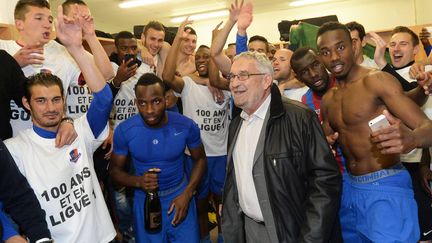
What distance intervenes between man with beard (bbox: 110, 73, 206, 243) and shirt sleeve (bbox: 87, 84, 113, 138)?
636 millimetres

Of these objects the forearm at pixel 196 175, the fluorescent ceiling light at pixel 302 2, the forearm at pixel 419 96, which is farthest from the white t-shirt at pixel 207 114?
the fluorescent ceiling light at pixel 302 2

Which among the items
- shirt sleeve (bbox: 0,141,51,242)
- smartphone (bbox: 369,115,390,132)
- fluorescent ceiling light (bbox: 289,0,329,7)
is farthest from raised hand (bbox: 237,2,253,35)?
fluorescent ceiling light (bbox: 289,0,329,7)

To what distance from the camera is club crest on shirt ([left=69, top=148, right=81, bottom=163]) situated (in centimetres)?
239

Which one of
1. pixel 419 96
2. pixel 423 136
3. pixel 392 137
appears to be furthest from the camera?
pixel 419 96

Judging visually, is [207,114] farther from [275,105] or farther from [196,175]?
[275,105]

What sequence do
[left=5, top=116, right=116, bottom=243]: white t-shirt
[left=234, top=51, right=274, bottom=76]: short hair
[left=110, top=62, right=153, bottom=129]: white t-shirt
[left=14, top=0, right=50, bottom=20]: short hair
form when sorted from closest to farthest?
[left=5, top=116, right=116, bottom=243]: white t-shirt → [left=234, top=51, right=274, bottom=76]: short hair → [left=14, top=0, right=50, bottom=20]: short hair → [left=110, top=62, right=153, bottom=129]: white t-shirt

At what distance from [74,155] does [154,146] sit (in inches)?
32.7


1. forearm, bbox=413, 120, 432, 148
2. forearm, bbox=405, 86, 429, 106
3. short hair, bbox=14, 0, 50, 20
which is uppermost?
short hair, bbox=14, 0, 50, 20

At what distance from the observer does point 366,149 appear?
2461 mm

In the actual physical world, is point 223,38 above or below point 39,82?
above

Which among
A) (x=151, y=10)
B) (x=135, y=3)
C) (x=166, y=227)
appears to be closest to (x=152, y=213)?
(x=166, y=227)

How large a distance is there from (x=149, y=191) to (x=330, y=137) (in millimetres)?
1367

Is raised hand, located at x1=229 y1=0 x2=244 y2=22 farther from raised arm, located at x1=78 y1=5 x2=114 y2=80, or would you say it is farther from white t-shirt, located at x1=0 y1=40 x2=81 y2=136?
white t-shirt, located at x1=0 y1=40 x2=81 y2=136

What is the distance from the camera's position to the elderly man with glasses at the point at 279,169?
89.3 inches
